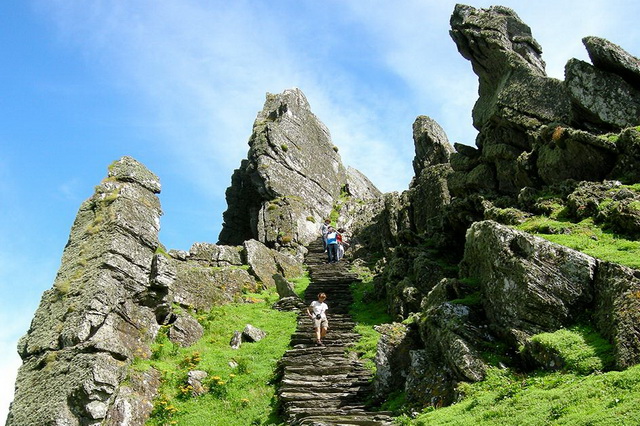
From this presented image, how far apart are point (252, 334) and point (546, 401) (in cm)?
1974

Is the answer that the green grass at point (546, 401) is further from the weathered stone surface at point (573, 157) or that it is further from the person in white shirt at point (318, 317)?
the weathered stone surface at point (573, 157)

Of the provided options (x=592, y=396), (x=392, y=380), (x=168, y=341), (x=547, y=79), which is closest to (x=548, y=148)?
(x=547, y=79)

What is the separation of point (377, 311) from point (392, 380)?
11.4m

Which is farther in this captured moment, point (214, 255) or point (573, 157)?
point (214, 255)

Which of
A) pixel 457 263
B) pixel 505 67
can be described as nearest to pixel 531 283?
pixel 457 263

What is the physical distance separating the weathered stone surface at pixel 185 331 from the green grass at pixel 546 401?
16.2 metres

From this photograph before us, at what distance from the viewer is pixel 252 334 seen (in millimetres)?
32594

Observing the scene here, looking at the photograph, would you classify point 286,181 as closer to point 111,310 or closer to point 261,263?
point 261,263

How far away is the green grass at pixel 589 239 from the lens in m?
19.3

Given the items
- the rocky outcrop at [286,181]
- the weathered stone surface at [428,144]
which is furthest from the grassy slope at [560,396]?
the rocky outcrop at [286,181]

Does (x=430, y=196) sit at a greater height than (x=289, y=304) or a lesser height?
greater

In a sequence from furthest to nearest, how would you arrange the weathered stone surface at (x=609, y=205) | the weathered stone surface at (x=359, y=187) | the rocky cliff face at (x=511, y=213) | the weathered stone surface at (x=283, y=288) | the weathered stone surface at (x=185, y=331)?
the weathered stone surface at (x=359, y=187) → the weathered stone surface at (x=283, y=288) → the weathered stone surface at (x=185, y=331) → the weathered stone surface at (x=609, y=205) → the rocky cliff face at (x=511, y=213)

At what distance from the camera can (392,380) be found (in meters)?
23.2

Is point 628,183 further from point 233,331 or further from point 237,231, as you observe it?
point 237,231
